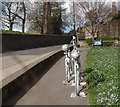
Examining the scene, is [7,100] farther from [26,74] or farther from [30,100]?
[26,74]

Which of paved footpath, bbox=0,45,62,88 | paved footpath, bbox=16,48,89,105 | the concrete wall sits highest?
the concrete wall

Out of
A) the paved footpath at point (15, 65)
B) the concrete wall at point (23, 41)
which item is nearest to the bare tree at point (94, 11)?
the concrete wall at point (23, 41)

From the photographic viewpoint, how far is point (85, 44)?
814 inches

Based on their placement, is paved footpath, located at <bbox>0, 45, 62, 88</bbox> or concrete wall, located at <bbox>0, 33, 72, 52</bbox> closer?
paved footpath, located at <bbox>0, 45, 62, 88</bbox>

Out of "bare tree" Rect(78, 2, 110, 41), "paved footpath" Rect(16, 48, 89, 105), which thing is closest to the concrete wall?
"bare tree" Rect(78, 2, 110, 41)

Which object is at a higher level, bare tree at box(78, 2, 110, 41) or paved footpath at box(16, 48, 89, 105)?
bare tree at box(78, 2, 110, 41)

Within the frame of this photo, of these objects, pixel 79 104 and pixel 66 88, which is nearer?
pixel 79 104

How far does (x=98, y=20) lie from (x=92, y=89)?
1992 centimetres

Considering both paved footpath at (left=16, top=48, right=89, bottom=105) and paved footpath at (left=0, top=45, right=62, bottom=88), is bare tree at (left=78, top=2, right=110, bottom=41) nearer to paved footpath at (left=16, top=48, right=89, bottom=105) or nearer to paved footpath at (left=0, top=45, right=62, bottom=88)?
paved footpath at (left=0, top=45, right=62, bottom=88)

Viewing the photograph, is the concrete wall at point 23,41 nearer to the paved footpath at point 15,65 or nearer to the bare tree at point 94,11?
the paved footpath at point 15,65

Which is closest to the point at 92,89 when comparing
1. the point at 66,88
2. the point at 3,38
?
the point at 66,88

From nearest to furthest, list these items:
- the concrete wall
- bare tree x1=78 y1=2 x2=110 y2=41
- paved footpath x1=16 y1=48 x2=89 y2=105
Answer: paved footpath x1=16 y1=48 x2=89 y2=105 < the concrete wall < bare tree x1=78 y1=2 x2=110 y2=41

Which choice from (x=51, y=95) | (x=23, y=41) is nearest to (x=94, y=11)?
(x=23, y=41)

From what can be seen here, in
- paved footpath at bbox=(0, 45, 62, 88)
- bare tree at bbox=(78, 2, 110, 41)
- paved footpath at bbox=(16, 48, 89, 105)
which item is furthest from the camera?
bare tree at bbox=(78, 2, 110, 41)
